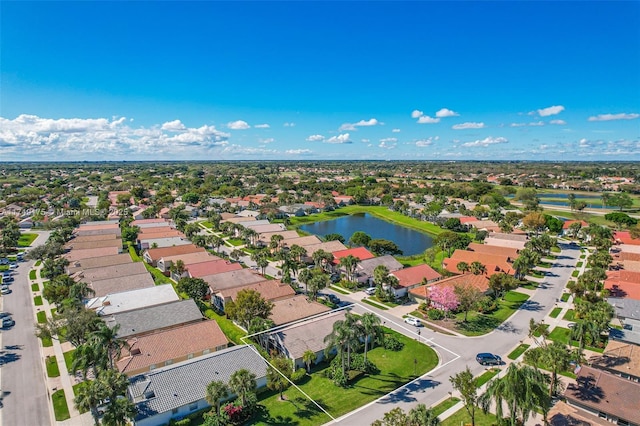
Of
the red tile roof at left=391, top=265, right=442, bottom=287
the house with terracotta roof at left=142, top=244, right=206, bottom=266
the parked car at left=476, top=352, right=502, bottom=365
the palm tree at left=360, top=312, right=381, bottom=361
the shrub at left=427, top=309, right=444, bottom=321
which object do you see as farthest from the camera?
the house with terracotta roof at left=142, top=244, right=206, bottom=266

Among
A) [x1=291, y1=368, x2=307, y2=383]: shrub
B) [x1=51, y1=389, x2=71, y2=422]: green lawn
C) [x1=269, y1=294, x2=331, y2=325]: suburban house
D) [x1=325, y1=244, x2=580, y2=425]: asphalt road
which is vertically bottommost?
[x1=51, y1=389, x2=71, y2=422]: green lawn

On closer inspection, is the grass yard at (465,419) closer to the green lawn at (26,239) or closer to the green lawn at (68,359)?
the green lawn at (68,359)

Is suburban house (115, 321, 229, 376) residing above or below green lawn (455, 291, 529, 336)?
above

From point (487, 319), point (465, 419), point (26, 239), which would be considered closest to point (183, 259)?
point (487, 319)

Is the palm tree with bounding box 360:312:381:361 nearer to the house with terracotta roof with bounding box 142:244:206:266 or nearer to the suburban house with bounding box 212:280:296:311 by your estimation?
the suburban house with bounding box 212:280:296:311

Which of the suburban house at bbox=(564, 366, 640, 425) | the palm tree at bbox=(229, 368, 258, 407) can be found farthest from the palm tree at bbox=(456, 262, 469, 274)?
the palm tree at bbox=(229, 368, 258, 407)

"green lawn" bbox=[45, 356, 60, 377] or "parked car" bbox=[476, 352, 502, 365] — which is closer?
"green lawn" bbox=[45, 356, 60, 377]
